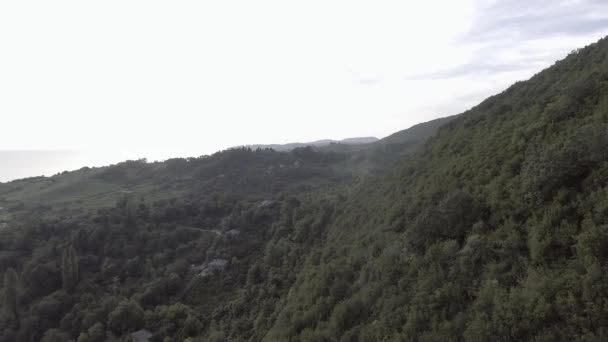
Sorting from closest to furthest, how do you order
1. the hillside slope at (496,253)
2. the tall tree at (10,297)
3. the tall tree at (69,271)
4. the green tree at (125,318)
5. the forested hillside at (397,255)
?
1. the hillside slope at (496,253)
2. the forested hillside at (397,255)
3. the green tree at (125,318)
4. the tall tree at (10,297)
5. the tall tree at (69,271)

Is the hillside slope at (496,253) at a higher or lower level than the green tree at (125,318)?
higher

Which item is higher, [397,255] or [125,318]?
[397,255]

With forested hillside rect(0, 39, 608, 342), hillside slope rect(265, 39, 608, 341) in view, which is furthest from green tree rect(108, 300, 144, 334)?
hillside slope rect(265, 39, 608, 341)

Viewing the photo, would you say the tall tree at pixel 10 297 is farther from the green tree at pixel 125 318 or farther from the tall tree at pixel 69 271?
the green tree at pixel 125 318

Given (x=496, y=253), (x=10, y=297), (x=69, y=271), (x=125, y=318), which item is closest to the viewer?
(x=496, y=253)

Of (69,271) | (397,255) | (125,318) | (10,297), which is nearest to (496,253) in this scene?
(397,255)

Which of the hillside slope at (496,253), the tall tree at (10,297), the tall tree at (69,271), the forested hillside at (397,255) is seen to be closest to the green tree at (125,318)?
the forested hillside at (397,255)

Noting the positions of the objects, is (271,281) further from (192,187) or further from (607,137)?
(192,187)

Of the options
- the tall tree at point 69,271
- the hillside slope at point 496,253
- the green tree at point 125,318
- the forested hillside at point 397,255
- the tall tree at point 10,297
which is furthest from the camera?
the tall tree at point 69,271

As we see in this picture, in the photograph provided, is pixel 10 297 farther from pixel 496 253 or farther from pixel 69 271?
pixel 496 253
